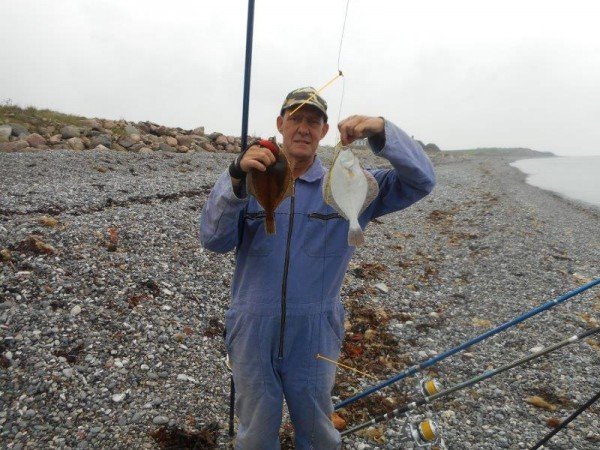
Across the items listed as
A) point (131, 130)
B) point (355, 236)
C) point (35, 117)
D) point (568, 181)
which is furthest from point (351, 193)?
point (568, 181)

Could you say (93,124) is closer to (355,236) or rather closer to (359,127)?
(359,127)

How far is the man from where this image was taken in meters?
2.76

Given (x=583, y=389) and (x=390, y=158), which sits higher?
(x=390, y=158)

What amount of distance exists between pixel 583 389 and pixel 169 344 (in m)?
5.20

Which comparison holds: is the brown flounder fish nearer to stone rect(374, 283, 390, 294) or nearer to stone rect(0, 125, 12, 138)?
stone rect(374, 283, 390, 294)

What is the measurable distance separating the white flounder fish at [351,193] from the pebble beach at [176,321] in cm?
263

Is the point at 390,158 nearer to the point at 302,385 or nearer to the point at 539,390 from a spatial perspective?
the point at 302,385

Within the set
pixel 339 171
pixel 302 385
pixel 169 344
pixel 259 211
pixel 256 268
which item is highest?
pixel 339 171

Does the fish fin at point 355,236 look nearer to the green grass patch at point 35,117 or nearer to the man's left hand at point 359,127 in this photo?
the man's left hand at point 359,127

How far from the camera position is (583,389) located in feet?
17.7

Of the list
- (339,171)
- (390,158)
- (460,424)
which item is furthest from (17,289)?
(460,424)

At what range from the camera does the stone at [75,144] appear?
16.0m

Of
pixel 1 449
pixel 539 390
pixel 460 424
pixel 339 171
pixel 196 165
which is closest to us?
pixel 339 171

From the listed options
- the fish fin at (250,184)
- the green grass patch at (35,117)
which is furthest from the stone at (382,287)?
the green grass patch at (35,117)
